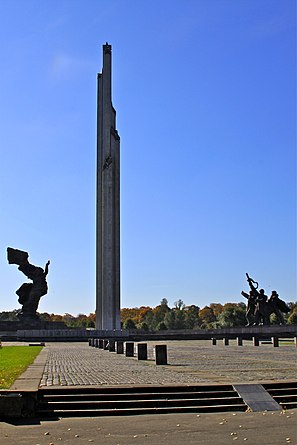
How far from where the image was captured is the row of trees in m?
76.5

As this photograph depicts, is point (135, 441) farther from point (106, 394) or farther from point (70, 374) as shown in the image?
point (70, 374)

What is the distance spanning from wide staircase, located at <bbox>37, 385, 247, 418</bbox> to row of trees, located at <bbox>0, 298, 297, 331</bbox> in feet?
203

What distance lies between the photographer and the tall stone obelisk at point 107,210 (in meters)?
55.0

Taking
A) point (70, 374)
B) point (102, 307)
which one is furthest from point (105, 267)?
point (70, 374)

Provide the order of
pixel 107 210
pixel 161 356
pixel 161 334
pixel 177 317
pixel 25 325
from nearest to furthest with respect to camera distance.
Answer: pixel 161 356
pixel 161 334
pixel 25 325
pixel 107 210
pixel 177 317

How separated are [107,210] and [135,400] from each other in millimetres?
46865

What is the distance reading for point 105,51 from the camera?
5778cm

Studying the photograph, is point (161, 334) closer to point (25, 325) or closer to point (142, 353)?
point (25, 325)

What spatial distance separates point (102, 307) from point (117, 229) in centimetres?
734

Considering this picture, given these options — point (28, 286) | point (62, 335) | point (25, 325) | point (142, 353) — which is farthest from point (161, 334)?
point (142, 353)

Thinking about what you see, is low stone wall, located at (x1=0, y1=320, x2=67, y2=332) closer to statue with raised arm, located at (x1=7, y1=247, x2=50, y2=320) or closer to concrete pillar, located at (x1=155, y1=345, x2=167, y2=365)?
statue with raised arm, located at (x1=7, y1=247, x2=50, y2=320)

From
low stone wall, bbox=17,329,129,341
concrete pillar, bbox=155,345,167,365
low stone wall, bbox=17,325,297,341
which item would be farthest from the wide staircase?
low stone wall, bbox=17,329,129,341

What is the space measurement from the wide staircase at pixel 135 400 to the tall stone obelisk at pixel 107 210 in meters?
45.3

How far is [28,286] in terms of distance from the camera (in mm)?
53406
